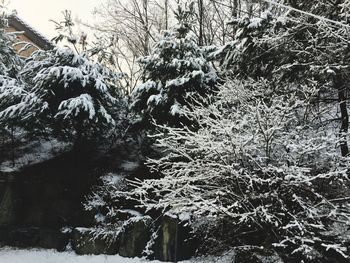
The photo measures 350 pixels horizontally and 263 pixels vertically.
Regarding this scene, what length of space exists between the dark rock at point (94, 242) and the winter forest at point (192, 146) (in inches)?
1.1

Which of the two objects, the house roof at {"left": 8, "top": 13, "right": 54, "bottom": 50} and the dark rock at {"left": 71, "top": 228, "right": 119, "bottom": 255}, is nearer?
the dark rock at {"left": 71, "top": 228, "right": 119, "bottom": 255}

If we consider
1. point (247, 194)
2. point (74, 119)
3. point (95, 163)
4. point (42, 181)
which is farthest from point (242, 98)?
point (42, 181)

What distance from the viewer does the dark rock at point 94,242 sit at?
6.12 metres

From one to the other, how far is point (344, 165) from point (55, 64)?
609 centimetres

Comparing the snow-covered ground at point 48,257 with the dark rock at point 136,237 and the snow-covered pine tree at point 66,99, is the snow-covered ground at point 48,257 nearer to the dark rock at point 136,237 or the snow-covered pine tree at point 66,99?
the dark rock at point 136,237

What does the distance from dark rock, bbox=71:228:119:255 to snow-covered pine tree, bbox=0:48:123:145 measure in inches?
89.8

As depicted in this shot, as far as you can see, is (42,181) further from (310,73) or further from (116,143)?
(310,73)

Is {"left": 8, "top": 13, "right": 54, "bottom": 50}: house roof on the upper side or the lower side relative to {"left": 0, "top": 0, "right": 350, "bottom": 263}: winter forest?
upper

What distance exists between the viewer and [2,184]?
7.31 metres

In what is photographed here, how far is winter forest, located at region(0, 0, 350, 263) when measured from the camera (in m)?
4.62

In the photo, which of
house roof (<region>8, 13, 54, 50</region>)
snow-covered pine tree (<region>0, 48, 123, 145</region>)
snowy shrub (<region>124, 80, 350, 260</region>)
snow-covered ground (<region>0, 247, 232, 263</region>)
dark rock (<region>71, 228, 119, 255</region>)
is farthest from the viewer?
house roof (<region>8, 13, 54, 50</region>)

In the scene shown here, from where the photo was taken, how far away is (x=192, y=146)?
5621 millimetres

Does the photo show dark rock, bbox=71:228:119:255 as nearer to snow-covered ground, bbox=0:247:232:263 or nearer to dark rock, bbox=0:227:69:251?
snow-covered ground, bbox=0:247:232:263

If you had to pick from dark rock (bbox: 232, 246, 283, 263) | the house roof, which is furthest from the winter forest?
the house roof
